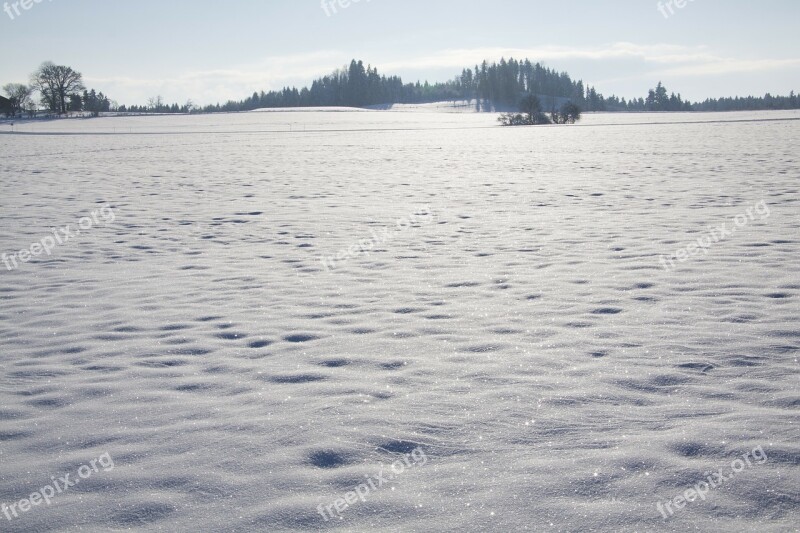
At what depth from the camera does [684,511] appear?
109 inches

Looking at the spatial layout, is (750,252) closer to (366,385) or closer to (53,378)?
(366,385)

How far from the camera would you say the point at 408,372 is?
14.5 ft
